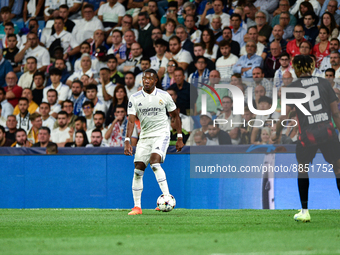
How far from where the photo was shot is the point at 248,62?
1284 centimetres

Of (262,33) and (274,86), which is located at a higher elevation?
(262,33)

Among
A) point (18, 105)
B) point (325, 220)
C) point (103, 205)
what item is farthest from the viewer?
point (18, 105)

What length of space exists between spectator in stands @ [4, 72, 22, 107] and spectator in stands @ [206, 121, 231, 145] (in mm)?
6475

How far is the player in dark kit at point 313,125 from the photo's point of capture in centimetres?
662

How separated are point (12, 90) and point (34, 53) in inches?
58.6

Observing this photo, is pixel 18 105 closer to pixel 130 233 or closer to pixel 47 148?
pixel 47 148

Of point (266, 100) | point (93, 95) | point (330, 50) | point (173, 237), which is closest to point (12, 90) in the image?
point (93, 95)

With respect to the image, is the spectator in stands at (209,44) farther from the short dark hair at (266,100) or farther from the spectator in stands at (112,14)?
the spectator in stands at (112,14)

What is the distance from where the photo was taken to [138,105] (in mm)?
8586

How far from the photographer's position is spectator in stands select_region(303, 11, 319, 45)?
1266 cm

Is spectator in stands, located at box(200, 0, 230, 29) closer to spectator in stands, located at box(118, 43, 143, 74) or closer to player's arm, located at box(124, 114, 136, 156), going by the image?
spectator in stands, located at box(118, 43, 143, 74)

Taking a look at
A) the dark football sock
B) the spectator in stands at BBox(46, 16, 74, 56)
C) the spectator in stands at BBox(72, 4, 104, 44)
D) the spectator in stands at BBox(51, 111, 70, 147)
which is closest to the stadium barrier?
the spectator in stands at BBox(51, 111, 70, 147)

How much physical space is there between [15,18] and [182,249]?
581 inches

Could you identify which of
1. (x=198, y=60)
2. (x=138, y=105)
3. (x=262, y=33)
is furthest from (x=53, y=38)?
(x=138, y=105)
